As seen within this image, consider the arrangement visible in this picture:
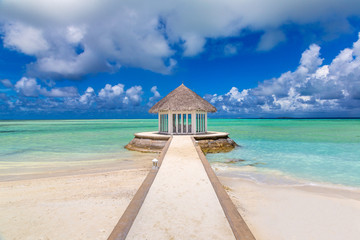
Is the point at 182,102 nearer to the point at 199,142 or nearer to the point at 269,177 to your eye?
the point at 199,142

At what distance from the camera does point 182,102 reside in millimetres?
14227

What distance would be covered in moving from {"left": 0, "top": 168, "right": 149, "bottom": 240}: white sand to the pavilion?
284 inches

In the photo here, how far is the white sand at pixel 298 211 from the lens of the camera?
4.02 meters

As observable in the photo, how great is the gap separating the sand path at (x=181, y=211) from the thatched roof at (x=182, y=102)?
26.8ft

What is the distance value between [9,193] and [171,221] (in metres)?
5.37

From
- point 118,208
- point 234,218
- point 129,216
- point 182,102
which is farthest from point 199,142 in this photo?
point 129,216

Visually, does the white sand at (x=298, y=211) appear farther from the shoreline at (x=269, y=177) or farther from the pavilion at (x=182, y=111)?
the pavilion at (x=182, y=111)

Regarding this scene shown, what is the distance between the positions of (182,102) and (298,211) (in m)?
10.1

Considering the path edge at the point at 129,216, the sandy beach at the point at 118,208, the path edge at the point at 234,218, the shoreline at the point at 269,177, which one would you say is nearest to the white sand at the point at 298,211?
the sandy beach at the point at 118,208

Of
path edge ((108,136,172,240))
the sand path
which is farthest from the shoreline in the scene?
path edge ((108,136,172,240))

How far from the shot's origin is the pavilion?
46.1 ft

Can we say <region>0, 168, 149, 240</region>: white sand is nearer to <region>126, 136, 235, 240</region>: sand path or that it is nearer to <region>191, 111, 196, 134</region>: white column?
<region>126, 136, 235, 240</region>: sand path

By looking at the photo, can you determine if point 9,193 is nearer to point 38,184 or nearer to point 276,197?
point 38,184

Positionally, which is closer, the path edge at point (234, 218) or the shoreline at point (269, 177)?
the path edge at point (234, 218)
